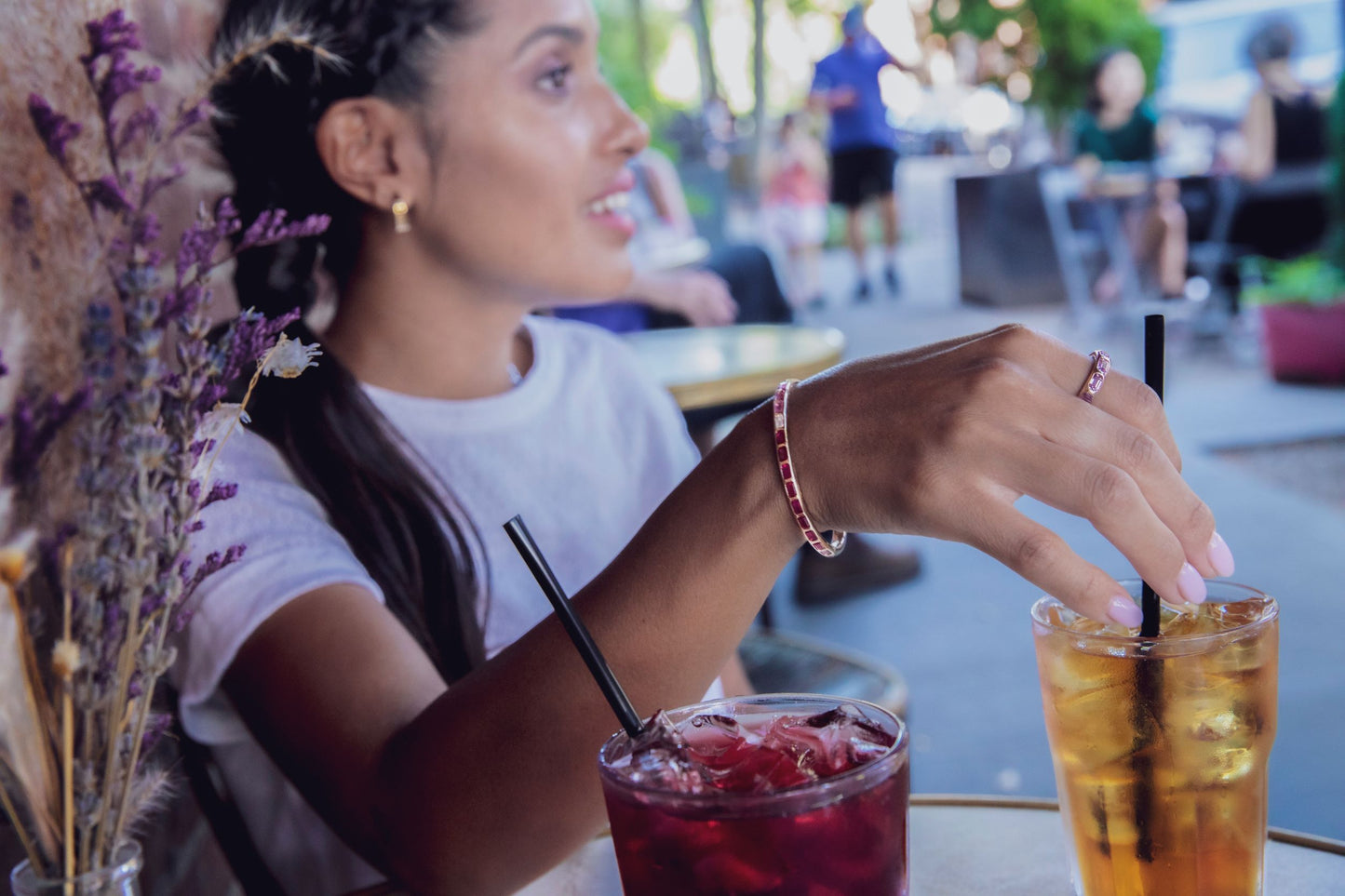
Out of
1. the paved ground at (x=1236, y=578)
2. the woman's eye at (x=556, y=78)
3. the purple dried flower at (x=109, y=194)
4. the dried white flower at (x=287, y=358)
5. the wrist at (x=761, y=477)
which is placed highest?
the woman's eye at (x=556, y=78)

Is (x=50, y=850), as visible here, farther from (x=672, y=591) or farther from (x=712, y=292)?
(x=712, y=292)

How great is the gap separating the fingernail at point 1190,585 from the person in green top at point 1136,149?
744 centimetres

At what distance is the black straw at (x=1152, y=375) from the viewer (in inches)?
29.7

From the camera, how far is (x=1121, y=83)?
24.9ft

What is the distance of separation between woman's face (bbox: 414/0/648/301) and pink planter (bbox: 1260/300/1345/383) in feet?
18.7

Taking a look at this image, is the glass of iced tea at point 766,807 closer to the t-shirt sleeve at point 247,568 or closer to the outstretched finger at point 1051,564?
the outstretched finger at point 1051,564

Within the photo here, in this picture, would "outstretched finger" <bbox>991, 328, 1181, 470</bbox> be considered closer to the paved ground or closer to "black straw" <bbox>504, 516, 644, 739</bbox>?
"black straw" <bbox>504, 516, 644, 739</bbox>

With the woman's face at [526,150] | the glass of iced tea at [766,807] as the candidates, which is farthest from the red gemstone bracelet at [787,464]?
the woman's face at [526,150]

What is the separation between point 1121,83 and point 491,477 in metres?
7.24

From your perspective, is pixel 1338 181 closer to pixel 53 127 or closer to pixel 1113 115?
pixel 1113 115

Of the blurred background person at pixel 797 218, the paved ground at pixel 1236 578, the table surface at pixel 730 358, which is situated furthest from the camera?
the blurred background person at pixel 797 218

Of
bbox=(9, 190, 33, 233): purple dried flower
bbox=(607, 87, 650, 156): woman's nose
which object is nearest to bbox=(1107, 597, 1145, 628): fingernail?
bbox=(9, 190, 33, 233): purple dried flower

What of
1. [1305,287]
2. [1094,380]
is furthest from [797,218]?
[1094,380]

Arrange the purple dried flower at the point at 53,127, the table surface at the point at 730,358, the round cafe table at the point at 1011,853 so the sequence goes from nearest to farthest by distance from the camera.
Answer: the purple dried flower at the point at 53,127, the round cafe table at the point at 1011,853, the table surface at the point at 730,358
